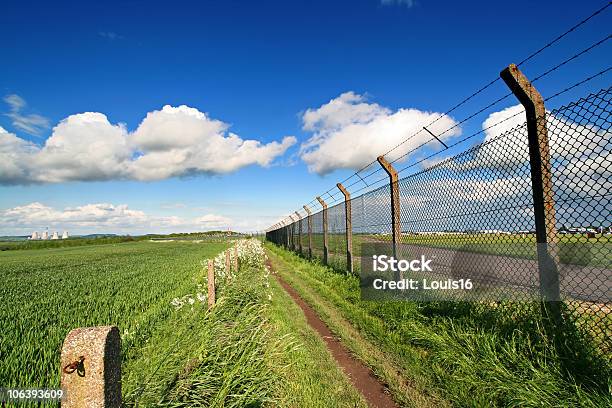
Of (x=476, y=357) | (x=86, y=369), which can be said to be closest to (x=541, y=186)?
(x=476, y=357)

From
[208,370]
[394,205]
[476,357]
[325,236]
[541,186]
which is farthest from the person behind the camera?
[325,236]

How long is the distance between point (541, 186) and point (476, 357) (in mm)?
1918

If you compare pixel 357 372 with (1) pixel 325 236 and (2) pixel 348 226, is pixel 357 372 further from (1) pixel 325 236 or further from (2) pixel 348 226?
(1) pixel 325 236

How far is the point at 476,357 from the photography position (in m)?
4.00

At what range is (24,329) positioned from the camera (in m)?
6.08

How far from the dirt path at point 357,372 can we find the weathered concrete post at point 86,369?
266 cm

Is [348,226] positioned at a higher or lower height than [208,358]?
higher

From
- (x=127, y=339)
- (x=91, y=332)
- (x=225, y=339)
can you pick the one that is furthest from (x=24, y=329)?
(x=91, y=332)

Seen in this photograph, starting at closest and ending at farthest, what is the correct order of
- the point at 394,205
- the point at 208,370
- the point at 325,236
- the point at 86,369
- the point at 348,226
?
the point at 86,369 < the point at 208,370 < the point at 394,205 < the point at 348,226 < the point at 325,236

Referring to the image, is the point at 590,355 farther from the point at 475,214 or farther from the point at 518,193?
the point at 475,214

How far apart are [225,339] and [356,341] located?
2.00 metres

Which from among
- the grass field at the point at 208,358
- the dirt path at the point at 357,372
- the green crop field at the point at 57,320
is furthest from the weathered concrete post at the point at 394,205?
the green crop field at the point at 57,320

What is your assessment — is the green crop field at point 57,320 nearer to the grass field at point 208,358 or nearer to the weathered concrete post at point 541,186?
the grass field at point 208,358

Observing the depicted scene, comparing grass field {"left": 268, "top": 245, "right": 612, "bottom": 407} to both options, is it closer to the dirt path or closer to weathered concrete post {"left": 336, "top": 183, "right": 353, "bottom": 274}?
the dirt path
